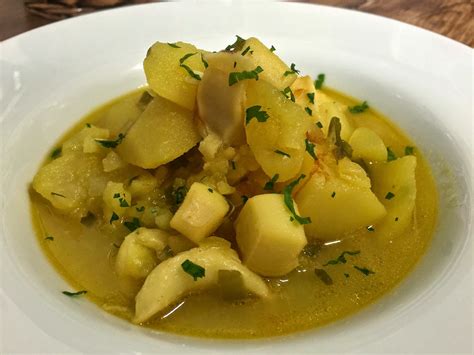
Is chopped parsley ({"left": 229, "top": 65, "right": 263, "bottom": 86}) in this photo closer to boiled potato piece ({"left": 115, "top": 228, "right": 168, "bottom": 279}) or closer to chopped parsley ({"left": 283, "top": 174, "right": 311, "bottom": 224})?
chopped parsley ({"left": 283, "top": 174, "right": 311, "bottom": 224})

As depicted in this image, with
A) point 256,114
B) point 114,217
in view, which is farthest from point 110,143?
point 256,114

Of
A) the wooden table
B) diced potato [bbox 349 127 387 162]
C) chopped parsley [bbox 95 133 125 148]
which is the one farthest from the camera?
the wooden table

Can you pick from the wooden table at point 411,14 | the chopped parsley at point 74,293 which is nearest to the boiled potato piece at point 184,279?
the chopped parsley at point 74,293

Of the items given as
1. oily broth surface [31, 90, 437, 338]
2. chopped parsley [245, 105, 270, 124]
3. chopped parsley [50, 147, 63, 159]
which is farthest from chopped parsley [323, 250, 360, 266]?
chopped parsley [50, 147, 63, 159]

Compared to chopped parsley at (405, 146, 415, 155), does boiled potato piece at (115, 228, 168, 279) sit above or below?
below

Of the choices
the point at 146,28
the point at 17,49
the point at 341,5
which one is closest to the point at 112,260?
the point at 17,49

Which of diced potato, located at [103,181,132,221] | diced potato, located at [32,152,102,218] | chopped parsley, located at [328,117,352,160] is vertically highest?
chopped parsley, located at [328,117,352,160]

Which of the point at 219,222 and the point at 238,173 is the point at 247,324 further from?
the point at 238,173

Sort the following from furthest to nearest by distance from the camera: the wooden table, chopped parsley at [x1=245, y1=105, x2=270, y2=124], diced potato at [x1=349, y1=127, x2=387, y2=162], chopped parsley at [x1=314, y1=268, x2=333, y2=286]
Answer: the wooden table
diced potato at [x1=349, y1=127, x2=387, y2=162]
chopped parsley at [x1=314, y1=268, x2=333, y2=286]
chopped parsley at [x1=245, y1=105, x2=270, y2=124]
